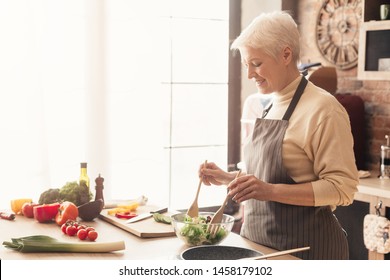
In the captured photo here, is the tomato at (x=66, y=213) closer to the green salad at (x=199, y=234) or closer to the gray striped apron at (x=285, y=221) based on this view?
the green salad at (x=199, y=234)

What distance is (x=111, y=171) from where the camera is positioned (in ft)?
13.7

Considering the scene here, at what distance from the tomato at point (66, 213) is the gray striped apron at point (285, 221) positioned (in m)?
0.71

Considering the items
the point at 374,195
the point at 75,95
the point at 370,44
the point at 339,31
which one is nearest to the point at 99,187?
the point at 75,95

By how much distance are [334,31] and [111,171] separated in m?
1.84

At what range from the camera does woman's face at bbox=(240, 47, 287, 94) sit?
238 cm

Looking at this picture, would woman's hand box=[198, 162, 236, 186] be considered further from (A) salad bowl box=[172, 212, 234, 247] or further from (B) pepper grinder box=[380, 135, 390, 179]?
(B) pepper grinder box=[380, 135, 390, 179]

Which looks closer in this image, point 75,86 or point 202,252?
point 202,252

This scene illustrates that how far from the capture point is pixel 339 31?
4.35 metres

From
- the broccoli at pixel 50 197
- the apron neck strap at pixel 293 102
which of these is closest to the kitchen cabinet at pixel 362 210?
the apron neck strap at pixel 293 102

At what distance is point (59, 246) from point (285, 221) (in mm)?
833

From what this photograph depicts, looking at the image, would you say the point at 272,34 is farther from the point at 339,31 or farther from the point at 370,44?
the point at 339,31

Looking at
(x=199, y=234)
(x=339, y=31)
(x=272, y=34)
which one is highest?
(x=339, y=31)

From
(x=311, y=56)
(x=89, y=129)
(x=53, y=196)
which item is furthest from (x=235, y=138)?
(x=53, y=196)
